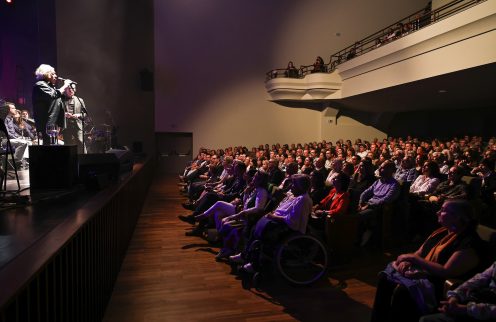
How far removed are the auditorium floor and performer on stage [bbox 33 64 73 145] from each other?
159 centimetres

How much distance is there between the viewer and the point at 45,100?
3896 mm

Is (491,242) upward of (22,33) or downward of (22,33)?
downward

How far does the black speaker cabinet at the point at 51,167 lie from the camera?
3240mm

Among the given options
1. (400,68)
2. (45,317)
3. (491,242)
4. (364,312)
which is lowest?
(364,312)

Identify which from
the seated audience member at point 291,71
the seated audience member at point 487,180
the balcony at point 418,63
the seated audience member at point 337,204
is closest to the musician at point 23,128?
the seated audience member at point 337,204

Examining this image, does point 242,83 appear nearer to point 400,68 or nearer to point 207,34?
point 207,34

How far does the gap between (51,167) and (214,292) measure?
5.92 feet

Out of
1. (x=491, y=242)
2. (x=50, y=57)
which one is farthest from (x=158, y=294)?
(x=50, y=57)

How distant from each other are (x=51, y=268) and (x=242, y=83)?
12.6 meters

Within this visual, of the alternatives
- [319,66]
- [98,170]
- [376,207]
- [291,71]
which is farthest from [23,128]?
[319,66]

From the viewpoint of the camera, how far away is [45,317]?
1.42 metres

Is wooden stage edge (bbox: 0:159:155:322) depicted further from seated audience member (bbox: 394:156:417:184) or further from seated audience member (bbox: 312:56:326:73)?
seated audience member (bbox: 312:56:326:73)

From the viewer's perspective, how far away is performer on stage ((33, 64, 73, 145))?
3.83 meters

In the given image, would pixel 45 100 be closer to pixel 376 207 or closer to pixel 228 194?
pixel 228 194
